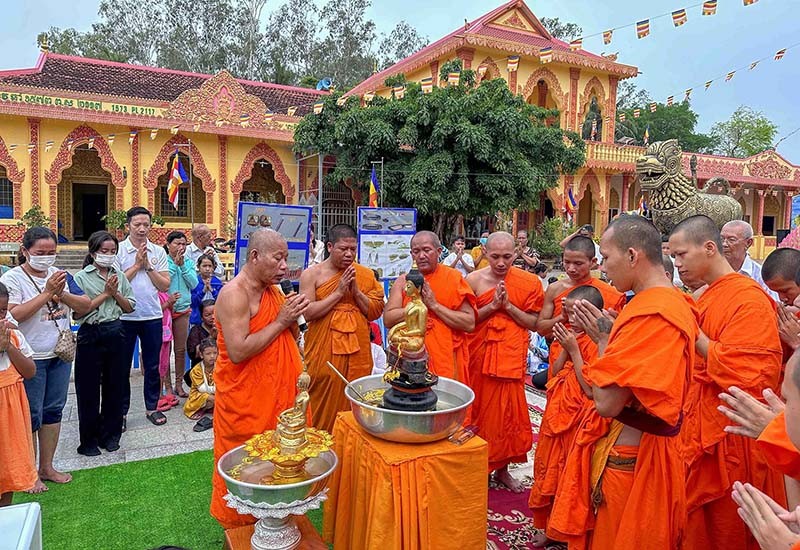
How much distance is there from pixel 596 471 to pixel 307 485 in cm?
135

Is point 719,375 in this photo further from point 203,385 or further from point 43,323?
point 203,385

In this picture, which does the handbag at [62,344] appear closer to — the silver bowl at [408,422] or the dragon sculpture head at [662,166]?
the silver bowl at [408,422]

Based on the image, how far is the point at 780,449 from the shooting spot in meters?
1.65

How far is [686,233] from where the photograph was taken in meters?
2.89

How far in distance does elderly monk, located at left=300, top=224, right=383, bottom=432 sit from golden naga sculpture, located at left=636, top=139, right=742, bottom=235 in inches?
186

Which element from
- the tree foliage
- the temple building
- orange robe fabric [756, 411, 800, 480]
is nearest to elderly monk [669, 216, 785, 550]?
orange robe fabric [756, 411, 800, 480]

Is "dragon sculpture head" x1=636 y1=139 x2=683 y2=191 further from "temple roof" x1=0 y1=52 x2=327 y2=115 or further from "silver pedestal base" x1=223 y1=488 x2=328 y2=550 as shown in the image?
"temple roof" x1=0 y1=52 x2=327 y2=115

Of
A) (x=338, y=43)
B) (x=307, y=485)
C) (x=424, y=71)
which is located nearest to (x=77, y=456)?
(x=307, y=485)

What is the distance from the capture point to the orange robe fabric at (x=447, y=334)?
148 inches

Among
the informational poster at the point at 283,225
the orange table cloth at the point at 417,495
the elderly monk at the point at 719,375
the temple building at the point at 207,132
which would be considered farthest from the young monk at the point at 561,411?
the temple building at the point at 207,132

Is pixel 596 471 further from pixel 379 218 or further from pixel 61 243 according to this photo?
pixel 61 243

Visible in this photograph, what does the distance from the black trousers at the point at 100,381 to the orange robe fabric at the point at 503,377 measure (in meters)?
2.92

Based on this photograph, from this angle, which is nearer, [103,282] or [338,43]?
[103,282]

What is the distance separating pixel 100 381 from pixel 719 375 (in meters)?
4.53
